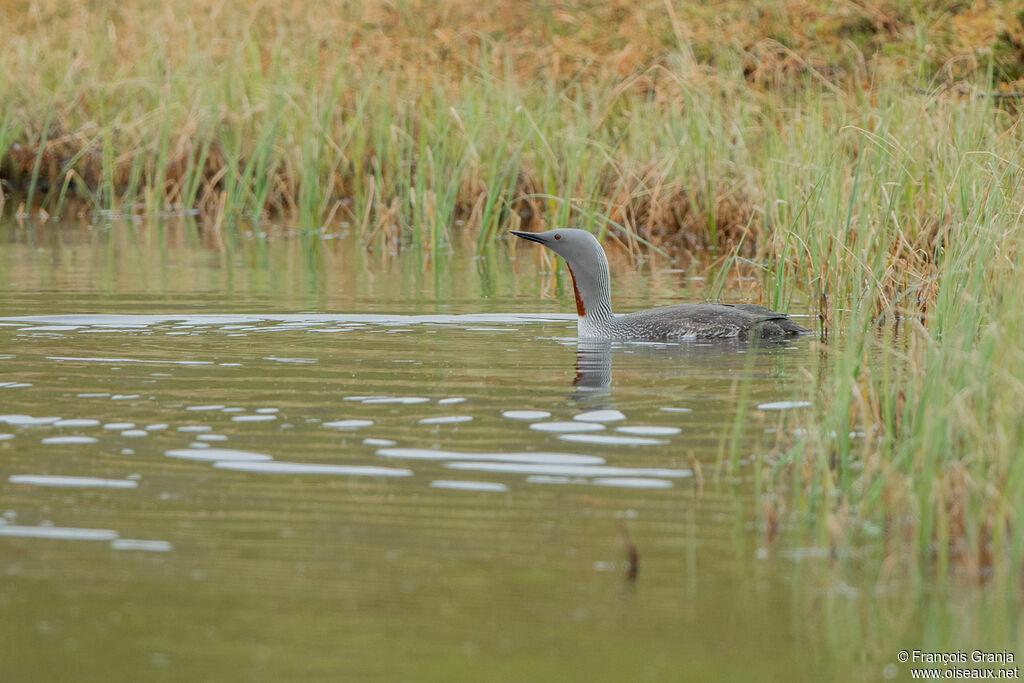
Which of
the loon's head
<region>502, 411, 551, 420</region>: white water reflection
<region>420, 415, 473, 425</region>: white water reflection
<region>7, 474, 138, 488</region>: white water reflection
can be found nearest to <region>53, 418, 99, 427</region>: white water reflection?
<region>7, 474, 138, 488</region>: white water reflection

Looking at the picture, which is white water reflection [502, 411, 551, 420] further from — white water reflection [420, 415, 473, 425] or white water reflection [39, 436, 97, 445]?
white water reflection [39, 436, 97, 445]

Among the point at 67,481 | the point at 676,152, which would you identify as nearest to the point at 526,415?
the point at 67,481

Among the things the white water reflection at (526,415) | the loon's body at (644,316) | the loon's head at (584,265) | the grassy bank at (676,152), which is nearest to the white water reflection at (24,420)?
the white water reflection at (526,415)

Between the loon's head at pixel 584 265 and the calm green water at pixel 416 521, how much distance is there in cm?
46

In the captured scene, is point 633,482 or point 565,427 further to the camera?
point 565,427

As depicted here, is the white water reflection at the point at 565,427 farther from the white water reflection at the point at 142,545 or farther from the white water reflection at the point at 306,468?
the white water reflection at the point at 142,545

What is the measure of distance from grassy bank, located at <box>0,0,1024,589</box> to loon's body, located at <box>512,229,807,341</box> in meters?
0.40

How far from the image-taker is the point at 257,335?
836 cm

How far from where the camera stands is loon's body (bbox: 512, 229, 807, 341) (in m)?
8.20

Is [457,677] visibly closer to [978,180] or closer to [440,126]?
[978,180]

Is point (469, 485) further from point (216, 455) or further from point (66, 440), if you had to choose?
point (66, 440)

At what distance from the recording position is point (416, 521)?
4609 millimetres

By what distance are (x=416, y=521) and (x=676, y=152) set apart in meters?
8.72

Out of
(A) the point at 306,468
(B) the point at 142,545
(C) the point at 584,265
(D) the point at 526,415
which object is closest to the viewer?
(B) the point at 142,545
